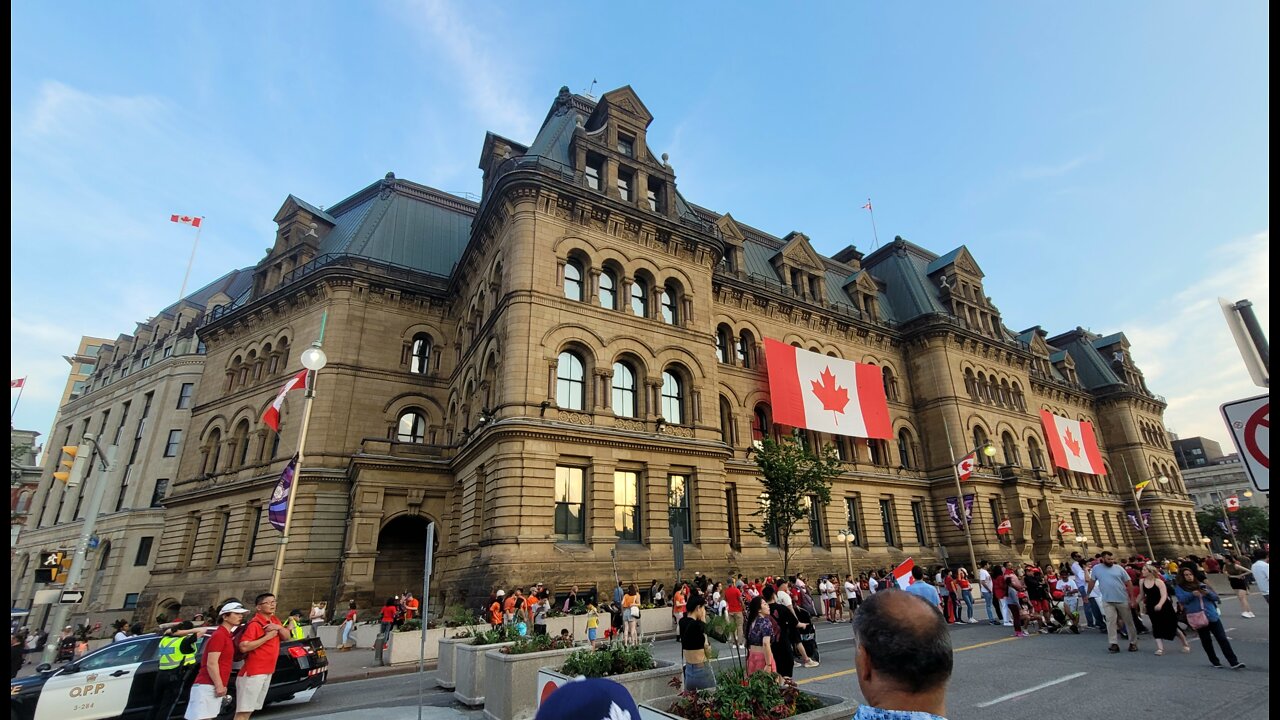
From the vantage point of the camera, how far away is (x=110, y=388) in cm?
4241

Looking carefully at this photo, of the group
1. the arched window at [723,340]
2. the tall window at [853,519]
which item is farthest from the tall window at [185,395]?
the tall window at [853,519]

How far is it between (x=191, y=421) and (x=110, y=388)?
16.3 metres

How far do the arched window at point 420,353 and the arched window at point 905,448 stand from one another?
28.6m

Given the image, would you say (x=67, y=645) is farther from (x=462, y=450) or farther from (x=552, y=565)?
(x=552, y=565)

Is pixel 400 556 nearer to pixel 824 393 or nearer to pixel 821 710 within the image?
pixel 824 393

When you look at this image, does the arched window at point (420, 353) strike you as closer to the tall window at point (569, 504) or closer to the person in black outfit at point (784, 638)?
the tall window at point (569, 504)

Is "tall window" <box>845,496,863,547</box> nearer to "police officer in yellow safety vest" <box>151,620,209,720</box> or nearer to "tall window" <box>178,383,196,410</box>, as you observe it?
"police officer in yellow safety vest" <box>151,620,209,720</box>

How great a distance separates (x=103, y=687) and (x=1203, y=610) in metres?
17.6

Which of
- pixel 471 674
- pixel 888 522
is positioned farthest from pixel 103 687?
pixel 888 522

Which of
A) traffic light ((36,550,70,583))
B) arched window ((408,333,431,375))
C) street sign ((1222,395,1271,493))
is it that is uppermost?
arched window ((408,333,431,375))

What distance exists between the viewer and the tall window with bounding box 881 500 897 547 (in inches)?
1291

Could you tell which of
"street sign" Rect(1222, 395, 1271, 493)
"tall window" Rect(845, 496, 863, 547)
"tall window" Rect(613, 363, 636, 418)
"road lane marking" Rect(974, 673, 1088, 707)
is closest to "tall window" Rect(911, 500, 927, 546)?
"tall window" Rect(845, 496, 863, 547)

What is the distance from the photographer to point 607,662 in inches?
298

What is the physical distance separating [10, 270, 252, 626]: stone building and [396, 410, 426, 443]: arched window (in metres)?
14.2
